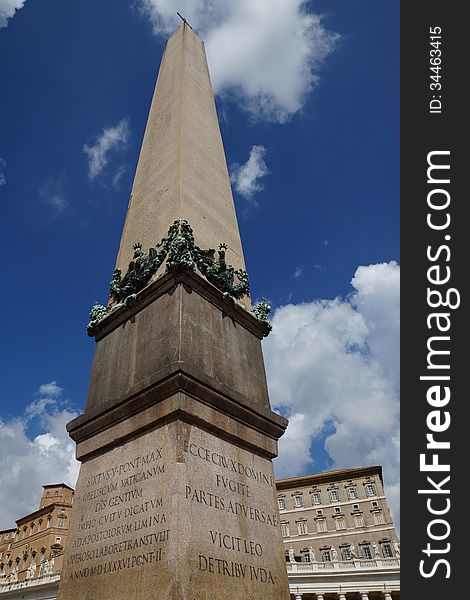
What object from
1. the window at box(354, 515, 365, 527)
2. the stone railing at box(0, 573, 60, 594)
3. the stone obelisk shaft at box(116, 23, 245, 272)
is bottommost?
the stone railing at box(0, 573, 60, 594)

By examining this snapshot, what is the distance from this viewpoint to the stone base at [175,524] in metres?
3.57

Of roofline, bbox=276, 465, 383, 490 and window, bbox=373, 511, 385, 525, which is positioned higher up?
roofline, bbox=276, 465, 383, 490

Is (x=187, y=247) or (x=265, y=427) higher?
(x=187, y=247)

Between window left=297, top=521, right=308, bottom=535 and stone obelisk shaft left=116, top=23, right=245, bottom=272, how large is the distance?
192 feet

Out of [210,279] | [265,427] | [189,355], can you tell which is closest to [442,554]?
[265,427]

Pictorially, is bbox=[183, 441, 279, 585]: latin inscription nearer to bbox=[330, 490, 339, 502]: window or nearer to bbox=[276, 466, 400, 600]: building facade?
bbox=[276, 466, 400, 600]: building facade

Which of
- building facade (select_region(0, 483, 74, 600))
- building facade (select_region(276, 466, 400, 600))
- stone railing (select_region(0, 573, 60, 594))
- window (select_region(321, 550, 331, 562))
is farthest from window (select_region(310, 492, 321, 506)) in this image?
stone railing (select_region(0, 573, 60, 594))

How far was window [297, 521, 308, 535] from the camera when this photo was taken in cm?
5742

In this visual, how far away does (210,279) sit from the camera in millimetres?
5957

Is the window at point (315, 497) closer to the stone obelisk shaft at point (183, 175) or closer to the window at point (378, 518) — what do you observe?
the window at point (378, 518)

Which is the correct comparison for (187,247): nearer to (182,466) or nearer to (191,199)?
(191,199)

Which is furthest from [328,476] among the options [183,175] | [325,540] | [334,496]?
[183,175]

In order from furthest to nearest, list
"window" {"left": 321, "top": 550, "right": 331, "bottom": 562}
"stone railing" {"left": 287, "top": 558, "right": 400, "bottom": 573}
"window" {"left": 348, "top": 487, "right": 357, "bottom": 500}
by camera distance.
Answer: "window" {"left": 348, "top": 487, "right": 357, "bottom": 500} < "window" {"left": 321, "top": 550, "right": 331, "bottom": 562} < "stone railing" {"left": 287, "top": 558, "right": 400, "bottom": 573}

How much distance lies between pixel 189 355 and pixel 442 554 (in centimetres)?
303
